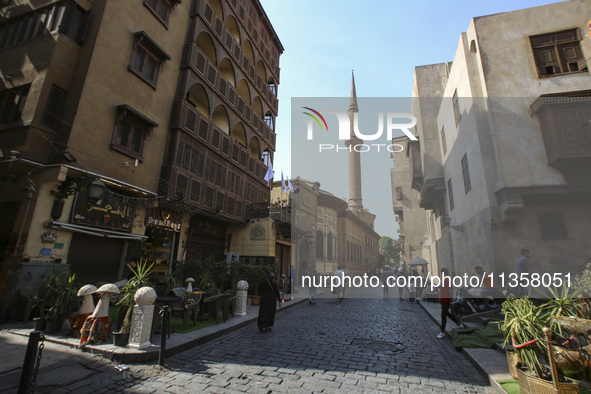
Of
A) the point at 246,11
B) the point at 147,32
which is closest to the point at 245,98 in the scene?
the point at 246,11

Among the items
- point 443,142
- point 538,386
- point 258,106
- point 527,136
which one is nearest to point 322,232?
point 258,106

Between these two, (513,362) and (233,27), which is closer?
(513,362)

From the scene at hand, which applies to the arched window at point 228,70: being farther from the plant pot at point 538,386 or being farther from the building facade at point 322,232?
the plant pot at point 538,386

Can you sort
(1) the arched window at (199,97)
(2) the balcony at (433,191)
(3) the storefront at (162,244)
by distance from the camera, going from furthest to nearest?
(2) the balcony at (433,191), (1) the arched window at (199,97), (3) the storefront at (162,244)

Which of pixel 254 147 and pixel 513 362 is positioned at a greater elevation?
pixel 254 147

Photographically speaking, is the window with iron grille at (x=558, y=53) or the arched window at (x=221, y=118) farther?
the arched window at (x=221, y=118)

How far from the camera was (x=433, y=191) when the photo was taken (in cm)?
1916

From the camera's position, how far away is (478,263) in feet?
40.0

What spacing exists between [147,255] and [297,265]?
14.0 m

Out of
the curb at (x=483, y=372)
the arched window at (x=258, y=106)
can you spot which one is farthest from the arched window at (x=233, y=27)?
the curb at (x=483, y=372)

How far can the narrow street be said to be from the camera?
402cm

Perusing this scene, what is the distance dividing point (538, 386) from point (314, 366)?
10.2ft

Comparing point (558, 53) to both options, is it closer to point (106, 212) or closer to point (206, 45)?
point (206, 45)

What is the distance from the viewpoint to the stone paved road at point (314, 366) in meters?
4.07
